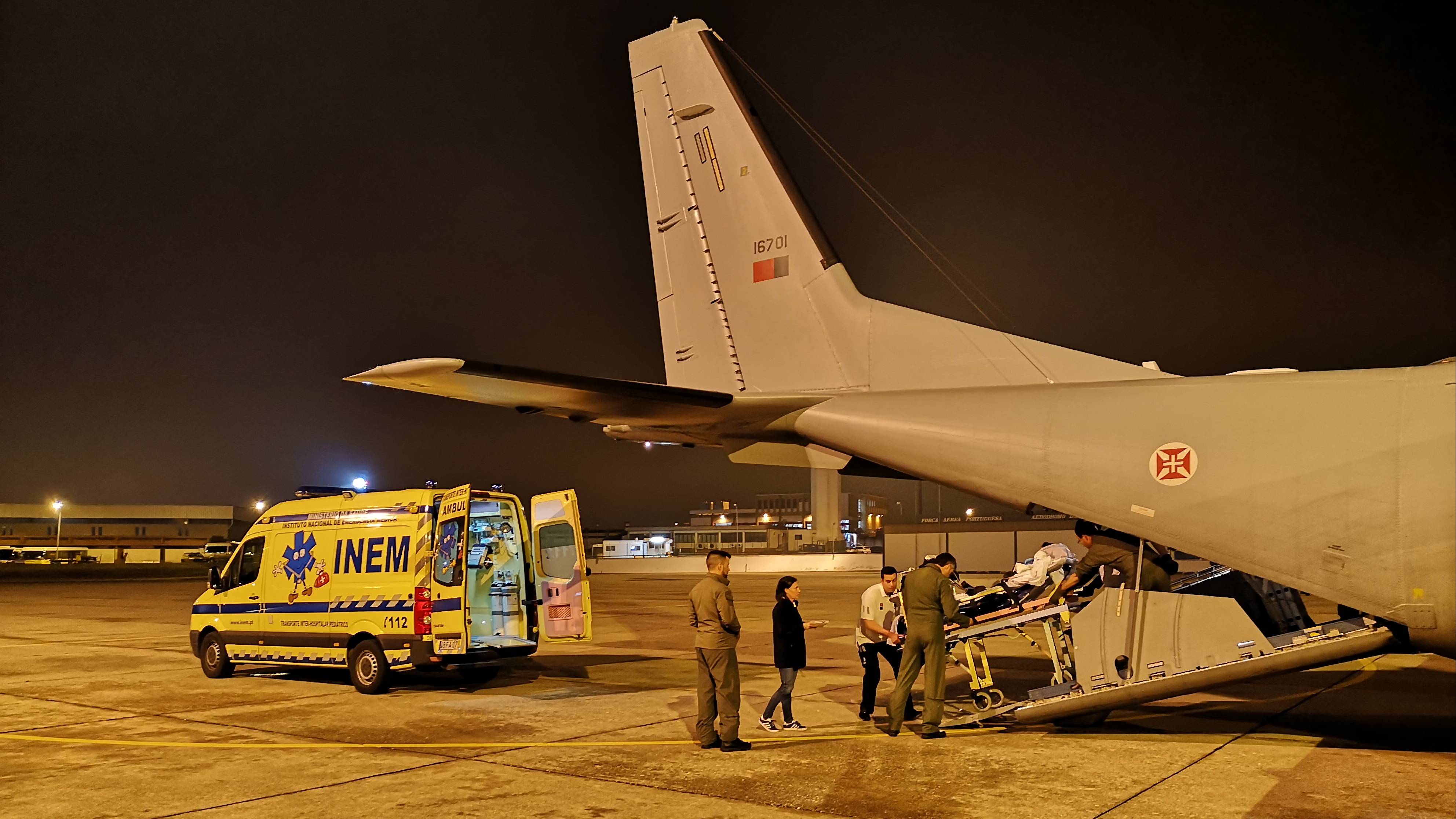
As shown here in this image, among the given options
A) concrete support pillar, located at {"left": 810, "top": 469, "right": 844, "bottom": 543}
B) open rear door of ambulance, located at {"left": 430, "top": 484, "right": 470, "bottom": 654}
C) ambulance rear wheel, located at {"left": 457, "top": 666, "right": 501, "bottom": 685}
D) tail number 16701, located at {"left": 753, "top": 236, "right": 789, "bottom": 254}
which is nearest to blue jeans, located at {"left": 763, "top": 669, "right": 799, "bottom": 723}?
open rear door of ambulance, located at {"left": 430, "top": 484, "right": 470, "bottom": 654}

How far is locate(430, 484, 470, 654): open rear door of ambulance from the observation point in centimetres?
1217

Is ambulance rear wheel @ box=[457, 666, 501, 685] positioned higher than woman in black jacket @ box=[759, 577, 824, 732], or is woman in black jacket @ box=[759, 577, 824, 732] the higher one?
woman in black jacket @ box=[759, 577, 824, 732]

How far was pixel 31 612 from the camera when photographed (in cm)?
2742

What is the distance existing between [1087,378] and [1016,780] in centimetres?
373

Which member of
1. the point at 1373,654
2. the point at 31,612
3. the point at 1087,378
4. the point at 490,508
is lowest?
the point at 31,612

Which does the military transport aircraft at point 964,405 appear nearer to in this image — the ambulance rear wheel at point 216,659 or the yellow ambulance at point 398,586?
the yellow ambulance at point 398,586

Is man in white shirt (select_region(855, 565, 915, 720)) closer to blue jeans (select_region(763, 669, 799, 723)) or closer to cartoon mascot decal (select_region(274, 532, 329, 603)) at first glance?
blue jeans (select_region(763, 669, 799, 723))

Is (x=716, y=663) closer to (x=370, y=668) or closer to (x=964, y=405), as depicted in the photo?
(x=964, y=405)

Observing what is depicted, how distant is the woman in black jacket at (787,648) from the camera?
375 inches

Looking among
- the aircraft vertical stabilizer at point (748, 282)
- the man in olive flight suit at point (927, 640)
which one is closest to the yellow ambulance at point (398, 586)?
the aircraft vertical stabilizer at point (748, 282)

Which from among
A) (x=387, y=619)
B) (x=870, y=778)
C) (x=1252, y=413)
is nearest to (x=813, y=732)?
(x=870, y=778)

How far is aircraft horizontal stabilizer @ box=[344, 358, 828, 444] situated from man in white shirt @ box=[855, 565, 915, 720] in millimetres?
2068

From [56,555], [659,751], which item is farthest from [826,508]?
[659,751]

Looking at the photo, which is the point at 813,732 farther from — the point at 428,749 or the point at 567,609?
the point at 567,609
